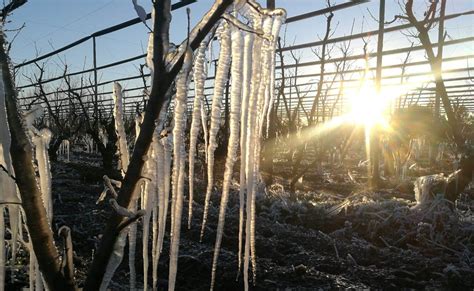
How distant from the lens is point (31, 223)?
1.19m

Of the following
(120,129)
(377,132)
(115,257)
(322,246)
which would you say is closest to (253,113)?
(120,129)

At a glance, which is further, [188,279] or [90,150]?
[90,150]

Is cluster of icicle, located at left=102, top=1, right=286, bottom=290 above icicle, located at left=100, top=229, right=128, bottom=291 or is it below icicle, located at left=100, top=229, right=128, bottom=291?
above


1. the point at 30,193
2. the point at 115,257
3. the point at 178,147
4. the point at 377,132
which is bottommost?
the point at 115,257

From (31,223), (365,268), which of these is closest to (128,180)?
(31,223)

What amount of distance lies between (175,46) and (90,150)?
16.0 meters

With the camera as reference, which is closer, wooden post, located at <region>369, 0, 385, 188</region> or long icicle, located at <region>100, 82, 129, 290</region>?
long icicle, located at <region>100, 82, 129, 290</region>

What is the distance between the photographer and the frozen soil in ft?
8.89

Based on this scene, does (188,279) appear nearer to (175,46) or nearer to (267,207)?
(175,46)

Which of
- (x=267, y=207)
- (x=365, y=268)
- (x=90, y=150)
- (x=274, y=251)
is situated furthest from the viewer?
(x=90, y=150)

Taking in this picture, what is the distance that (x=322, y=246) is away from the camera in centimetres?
360

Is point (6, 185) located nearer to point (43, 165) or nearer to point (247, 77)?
point (43, 165)

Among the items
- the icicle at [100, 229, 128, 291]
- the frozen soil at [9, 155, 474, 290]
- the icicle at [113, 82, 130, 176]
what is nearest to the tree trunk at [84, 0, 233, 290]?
the icicle at [100, 229, 128, 291]

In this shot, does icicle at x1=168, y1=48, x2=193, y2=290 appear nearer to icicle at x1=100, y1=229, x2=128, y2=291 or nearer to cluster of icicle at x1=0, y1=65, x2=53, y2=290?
icicle at x1=100, y1=229, x2=128, y2=291
